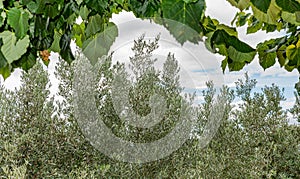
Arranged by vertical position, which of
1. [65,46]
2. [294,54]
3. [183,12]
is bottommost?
[183,12]

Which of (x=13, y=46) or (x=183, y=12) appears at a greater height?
(x=13, y=46)

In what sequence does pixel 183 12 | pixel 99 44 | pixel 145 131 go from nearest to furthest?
pixel 183 12
pixel 99 44
pixel 145 131

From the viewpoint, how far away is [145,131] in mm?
4516

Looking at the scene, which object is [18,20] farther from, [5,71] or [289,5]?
Result: [289,5]

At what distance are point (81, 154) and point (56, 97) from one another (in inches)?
28.6

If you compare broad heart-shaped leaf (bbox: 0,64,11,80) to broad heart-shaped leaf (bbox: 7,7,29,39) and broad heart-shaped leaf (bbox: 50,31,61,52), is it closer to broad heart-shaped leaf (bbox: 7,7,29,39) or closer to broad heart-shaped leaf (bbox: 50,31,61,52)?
broad heart-shaped leaf (bbox: 50,31,61,52)

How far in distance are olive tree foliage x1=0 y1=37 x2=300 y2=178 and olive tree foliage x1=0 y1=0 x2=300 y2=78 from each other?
3226 mm

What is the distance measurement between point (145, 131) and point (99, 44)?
371cm

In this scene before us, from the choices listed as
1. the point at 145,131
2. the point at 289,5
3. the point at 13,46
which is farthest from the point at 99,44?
the point at 145,131

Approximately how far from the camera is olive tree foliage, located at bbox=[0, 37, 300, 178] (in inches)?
170

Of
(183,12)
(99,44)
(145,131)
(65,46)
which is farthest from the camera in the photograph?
(145,131)

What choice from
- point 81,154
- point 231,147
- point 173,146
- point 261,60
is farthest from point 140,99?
point 261,60

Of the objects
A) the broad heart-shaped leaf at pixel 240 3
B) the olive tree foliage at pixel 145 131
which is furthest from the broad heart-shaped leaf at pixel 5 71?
the olive tree foliage at pixel 145 131

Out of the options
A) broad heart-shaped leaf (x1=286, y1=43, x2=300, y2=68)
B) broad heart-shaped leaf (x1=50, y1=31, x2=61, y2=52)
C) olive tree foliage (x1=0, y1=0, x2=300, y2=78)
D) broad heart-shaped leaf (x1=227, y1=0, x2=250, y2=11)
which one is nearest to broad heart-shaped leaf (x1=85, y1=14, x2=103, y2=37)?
olive tree foliage (x1=0, y1=0, x2=300, y2=78)
